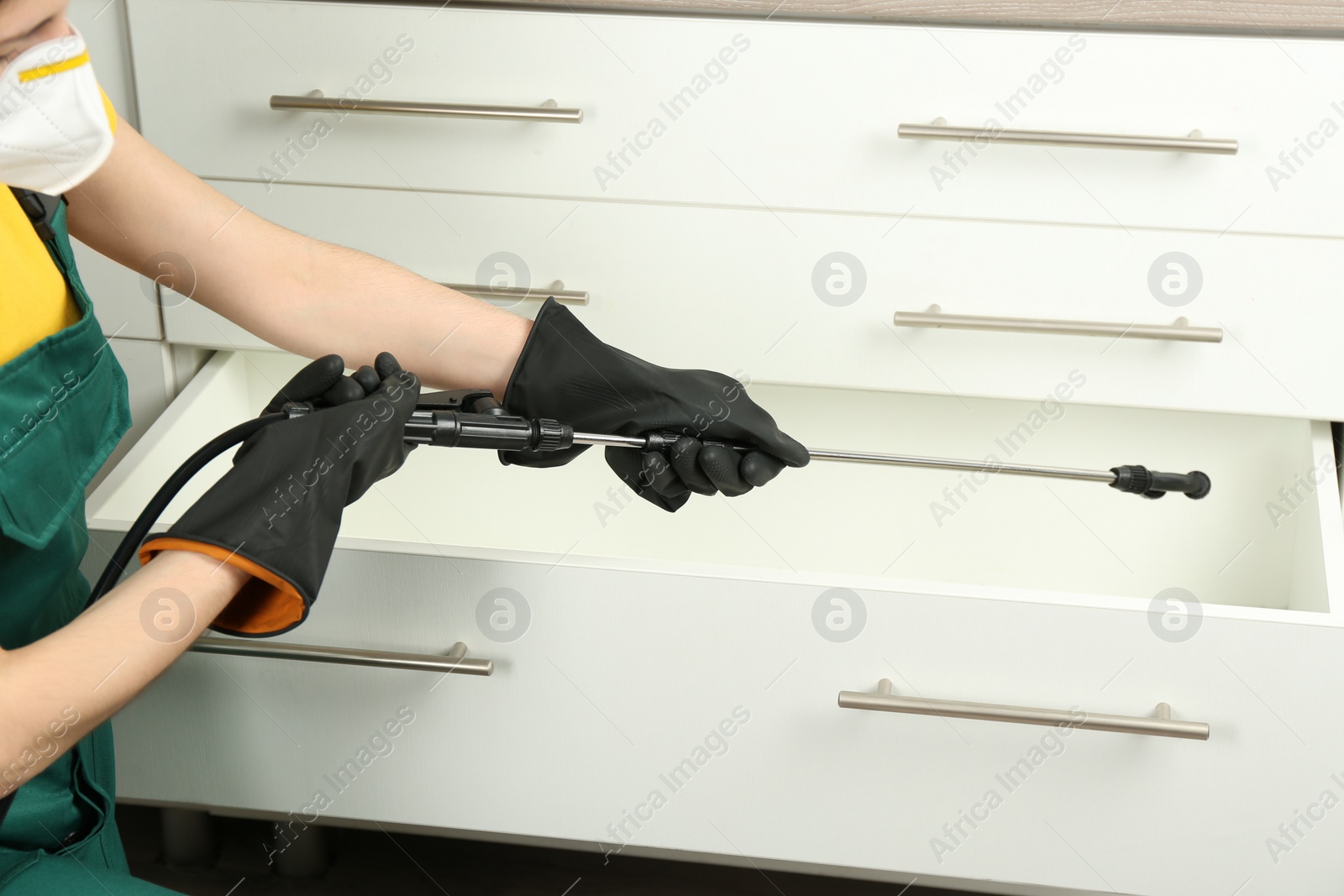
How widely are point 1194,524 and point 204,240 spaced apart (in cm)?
93

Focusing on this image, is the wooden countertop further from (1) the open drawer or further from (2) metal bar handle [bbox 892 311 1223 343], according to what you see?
(1) the open drawer

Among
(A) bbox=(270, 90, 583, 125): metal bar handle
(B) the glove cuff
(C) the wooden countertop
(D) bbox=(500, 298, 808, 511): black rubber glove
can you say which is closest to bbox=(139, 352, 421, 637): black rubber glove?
(B) the glove cuff

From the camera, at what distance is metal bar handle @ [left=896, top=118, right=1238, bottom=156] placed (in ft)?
2.81

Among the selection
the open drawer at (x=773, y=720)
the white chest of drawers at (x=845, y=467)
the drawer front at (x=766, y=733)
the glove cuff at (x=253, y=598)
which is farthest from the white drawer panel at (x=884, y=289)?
the glove cuff at (x=253, y=598)

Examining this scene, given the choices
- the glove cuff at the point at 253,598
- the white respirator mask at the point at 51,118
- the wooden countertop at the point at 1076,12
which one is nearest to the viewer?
the white respirator mask at the point at 51,118

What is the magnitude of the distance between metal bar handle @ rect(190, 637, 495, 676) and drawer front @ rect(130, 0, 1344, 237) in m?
0.42

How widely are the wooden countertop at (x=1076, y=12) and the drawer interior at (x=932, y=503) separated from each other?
35 cm

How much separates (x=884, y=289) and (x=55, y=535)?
26.1 inches

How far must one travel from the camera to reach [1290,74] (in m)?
0.85

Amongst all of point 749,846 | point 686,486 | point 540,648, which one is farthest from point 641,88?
point 749,846

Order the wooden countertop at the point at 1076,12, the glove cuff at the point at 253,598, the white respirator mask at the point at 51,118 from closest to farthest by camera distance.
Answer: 1. the white respirator mask at the point at 51,118
2. the glove cuff at the point at 253,598
3. the wooden countertop at the point at 1076,12

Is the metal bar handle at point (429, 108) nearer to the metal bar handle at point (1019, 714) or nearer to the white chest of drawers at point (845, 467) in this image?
the white chest of drawers at point (845, 467)

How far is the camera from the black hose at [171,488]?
2.14ft

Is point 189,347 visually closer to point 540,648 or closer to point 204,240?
point 204,240
